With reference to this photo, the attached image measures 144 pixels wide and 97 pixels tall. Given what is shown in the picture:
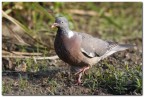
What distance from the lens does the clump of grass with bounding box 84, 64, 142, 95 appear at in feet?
15.6

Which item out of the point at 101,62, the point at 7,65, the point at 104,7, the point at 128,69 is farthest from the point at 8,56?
the point at 104,7

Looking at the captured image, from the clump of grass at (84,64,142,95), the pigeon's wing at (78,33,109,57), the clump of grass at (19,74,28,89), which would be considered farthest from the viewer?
the pigeon's wing at (78,33,109,57)

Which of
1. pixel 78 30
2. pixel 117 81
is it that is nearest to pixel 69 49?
pixel 117 81

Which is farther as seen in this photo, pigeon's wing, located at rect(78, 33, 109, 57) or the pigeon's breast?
pigeon's wing, located at rect(78, 33, 109, 57)

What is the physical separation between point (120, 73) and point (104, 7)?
3.70m

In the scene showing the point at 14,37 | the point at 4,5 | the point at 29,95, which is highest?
the point at 4,5

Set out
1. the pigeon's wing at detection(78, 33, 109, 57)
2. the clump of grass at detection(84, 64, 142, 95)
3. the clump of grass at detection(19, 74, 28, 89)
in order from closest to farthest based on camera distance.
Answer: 1. the clump of grass at detection(84, 64, 142, 95)
2. the clump of grass at detection(19, 74, 28, 89)
3. the pigeon's wing at detection(78, 33, 109, 57)

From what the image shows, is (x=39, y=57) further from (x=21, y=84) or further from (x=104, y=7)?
(x=104, y=7)

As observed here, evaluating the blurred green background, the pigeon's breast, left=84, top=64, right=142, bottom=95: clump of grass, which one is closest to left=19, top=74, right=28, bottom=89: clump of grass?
the blurred green background

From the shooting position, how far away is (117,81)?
4832 millimetres

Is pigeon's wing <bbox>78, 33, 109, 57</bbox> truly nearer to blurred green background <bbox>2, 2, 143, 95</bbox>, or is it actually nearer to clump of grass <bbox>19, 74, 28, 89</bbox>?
blurred green background <bbox>2, 2, 143, 95</bbox>

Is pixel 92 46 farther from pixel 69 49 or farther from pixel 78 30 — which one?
pixel 78 30

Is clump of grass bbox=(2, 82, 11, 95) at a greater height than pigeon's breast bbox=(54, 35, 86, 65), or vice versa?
pigeon's breast bbox=(54, 35, 86, 65)

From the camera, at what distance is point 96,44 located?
5.26 m
